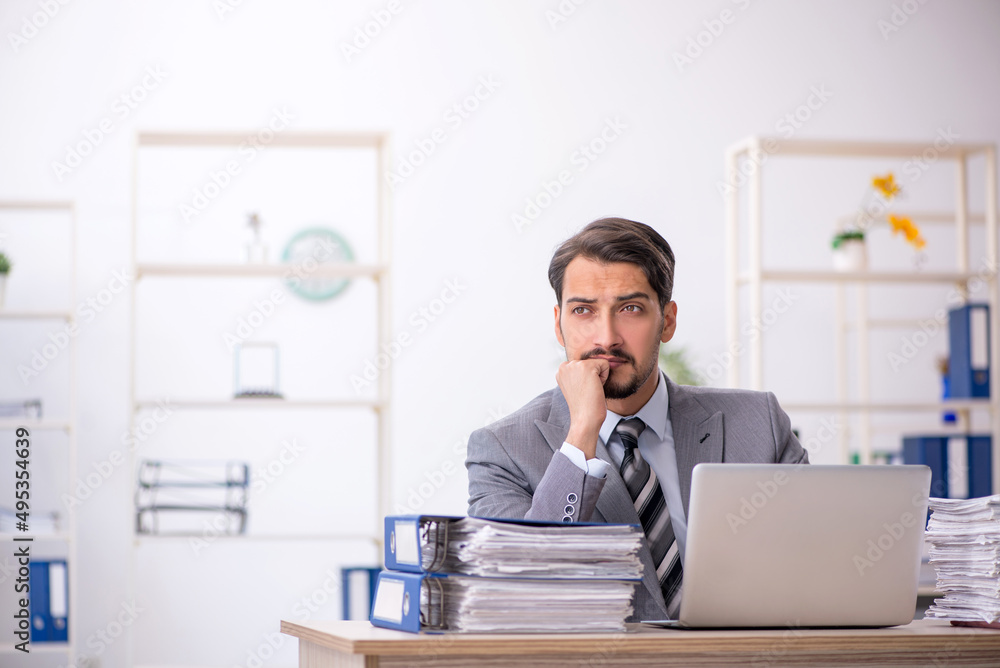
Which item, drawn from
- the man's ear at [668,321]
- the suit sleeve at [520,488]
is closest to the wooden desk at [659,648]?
the suit sleeve at [520,488]

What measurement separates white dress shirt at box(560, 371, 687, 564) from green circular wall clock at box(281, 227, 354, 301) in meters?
3.16

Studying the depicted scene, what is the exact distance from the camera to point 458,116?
16.6 feet

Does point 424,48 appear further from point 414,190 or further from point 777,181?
point 777,181

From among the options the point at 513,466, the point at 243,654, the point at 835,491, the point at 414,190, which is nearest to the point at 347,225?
the point at 414,190

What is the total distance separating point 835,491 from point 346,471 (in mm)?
3726

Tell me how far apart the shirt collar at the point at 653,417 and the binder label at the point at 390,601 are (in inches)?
25.3

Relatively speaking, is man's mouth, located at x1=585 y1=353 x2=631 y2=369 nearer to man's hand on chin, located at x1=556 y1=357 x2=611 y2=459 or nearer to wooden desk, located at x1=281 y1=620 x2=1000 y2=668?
man's hand on chin, located at x1=556 y1=357 x2=611 y2=459

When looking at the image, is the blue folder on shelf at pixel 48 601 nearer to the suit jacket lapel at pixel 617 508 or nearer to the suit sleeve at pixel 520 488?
the suit sleeve at pixel 520 488

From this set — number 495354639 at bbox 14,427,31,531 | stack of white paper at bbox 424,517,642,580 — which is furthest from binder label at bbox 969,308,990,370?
number 495354639 at bbox 14,427,31,531

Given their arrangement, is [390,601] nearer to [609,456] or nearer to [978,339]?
[609,456]

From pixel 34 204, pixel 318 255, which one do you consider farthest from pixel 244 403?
pixel 318 255

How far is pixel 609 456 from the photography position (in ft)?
5.95

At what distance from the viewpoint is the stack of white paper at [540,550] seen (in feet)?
3.97

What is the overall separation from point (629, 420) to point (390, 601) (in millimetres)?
704
